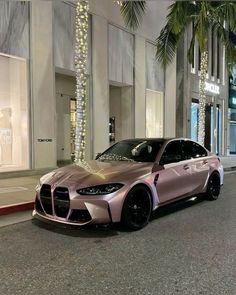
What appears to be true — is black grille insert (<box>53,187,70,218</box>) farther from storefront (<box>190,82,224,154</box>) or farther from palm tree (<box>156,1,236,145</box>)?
storefront (<box>190,82,224,154</box>)

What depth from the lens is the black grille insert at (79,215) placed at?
18.6 feet

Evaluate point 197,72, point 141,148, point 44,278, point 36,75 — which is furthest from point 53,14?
point 197,72

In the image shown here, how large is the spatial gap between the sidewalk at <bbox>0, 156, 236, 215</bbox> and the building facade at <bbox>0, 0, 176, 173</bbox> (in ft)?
Result: 4.13

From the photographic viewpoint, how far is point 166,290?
3.83m

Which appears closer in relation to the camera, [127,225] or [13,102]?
[127,225]

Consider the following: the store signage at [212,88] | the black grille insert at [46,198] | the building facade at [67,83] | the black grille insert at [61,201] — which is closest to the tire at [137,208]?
the black grille insert at [61,201]

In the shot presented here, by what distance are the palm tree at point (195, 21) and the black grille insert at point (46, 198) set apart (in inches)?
340

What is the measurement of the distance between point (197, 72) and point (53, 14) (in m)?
13.5

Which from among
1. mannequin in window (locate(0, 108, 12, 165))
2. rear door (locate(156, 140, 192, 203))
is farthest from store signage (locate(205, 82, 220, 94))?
rear door (locate(156, 140, 192, 203))

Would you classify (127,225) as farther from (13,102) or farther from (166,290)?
(13,102)

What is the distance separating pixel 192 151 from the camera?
8367mm

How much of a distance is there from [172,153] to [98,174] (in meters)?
2.09

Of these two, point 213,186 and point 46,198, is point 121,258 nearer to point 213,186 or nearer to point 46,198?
point 46,198

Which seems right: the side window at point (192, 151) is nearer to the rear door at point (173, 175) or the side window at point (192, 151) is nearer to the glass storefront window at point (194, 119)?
the rear door at point (173, 175)
